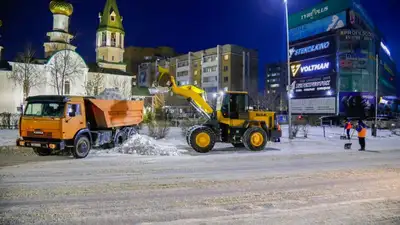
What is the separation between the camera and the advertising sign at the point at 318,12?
5802cm

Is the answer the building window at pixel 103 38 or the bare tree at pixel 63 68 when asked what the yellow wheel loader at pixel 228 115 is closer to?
the bare tree at pixel 63 68

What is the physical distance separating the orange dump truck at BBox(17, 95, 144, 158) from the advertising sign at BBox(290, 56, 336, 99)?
4520 centimetres

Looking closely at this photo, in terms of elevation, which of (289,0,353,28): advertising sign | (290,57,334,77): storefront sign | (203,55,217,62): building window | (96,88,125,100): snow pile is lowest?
(96,88,125,100): snow pile

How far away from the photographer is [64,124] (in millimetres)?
13227

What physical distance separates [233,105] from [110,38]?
49221mm

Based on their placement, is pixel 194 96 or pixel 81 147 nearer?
pixel 81 147

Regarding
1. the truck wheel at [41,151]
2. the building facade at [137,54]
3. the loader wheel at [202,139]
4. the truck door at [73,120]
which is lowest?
the truck wheel at [41,151]

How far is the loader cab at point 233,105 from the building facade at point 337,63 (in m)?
43.8

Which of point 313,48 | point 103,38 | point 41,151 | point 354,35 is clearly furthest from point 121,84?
point 41,151

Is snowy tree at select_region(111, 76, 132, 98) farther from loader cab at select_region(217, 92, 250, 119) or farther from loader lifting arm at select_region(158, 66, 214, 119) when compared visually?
loader cab at select_region(217, 92, 250, 119)

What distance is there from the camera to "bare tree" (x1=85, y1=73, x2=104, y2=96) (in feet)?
158

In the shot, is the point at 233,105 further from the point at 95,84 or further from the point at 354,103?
the point at 354,103

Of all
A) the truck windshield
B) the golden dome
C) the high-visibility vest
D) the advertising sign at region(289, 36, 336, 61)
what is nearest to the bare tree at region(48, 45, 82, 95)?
the golden dome

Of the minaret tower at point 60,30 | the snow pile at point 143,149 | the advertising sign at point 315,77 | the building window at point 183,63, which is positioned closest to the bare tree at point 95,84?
the minaret tower at point 60,30
